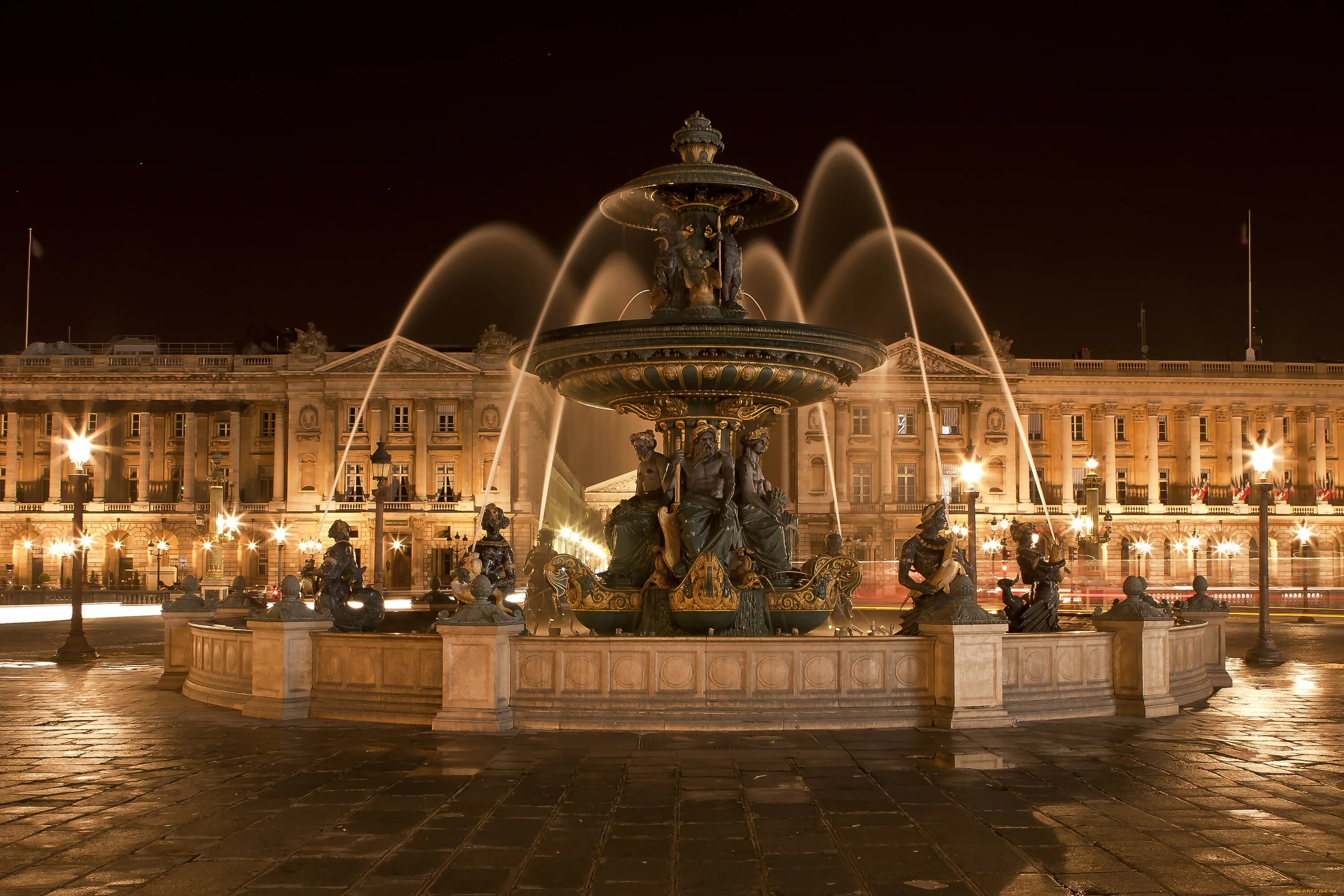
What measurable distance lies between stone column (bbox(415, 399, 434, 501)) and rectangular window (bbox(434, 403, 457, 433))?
74 cm

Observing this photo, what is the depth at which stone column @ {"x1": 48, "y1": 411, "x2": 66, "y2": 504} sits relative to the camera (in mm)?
75500

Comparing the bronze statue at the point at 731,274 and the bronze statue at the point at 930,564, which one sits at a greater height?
the bronze statue at the point at 731,274

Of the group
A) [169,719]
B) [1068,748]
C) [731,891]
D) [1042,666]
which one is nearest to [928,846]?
[731,891]

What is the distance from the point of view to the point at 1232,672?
15773mm

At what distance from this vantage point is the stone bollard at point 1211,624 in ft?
43.6

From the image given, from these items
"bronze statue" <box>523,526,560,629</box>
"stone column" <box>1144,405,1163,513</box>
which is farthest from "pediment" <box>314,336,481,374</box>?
"bronze statue" <box>523,526,560,629</box>

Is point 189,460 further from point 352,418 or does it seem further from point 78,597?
point 78,597

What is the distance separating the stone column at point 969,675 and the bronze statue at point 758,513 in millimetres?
2554

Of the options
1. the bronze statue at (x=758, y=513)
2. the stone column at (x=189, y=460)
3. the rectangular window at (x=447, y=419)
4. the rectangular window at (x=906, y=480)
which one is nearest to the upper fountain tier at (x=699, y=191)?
the bronze statue at (x=758, y=513)

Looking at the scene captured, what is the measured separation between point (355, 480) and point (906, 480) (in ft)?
111

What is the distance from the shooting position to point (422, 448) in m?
75.4

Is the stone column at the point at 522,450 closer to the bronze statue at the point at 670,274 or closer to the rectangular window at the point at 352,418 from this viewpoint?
the rectangular window at the point at 352,418

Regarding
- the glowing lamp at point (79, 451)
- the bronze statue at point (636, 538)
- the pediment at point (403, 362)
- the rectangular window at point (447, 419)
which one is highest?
the pediment at point (403, 362)

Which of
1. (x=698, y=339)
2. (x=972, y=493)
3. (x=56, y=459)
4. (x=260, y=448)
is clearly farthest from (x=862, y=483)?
(x=698, y=339)
